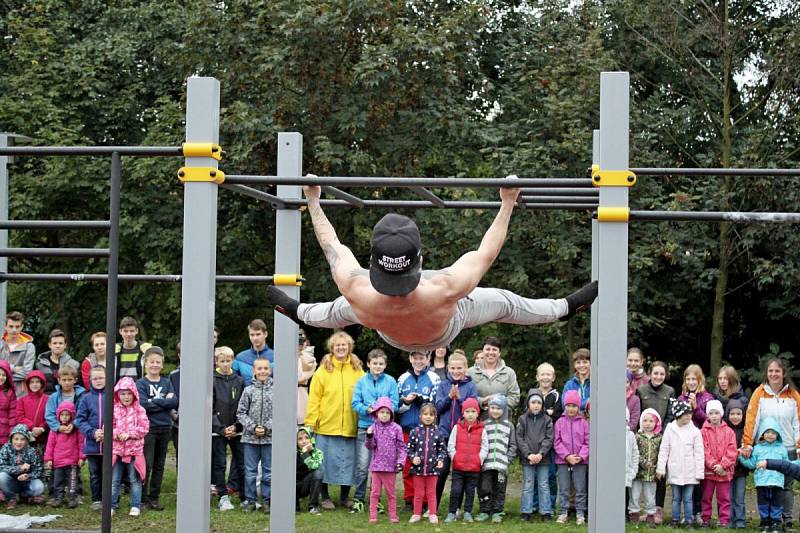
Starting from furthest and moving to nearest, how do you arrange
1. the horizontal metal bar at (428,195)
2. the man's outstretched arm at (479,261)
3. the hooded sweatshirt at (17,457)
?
the hooded sweatshirt at (17,457) → the horizontal metal bar at (428,195) → the man's outstretched arm at (479,261)

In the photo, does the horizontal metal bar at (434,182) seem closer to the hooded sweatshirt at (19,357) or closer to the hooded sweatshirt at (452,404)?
the hooded sweatshirt at (452,404)

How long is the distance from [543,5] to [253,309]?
551cm

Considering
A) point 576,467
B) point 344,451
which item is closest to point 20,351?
point 344,451

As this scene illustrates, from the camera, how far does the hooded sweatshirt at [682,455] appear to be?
8.30 metres

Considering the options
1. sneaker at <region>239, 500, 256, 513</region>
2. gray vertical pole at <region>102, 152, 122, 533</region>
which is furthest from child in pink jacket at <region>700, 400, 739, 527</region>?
gray vertical pole at <region>102, 152, 122, 533</region>

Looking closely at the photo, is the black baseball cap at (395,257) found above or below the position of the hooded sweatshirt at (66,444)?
above

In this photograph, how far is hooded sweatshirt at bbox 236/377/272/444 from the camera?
8680 millimetres

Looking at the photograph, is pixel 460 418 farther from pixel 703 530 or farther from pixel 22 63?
pixel 22 63

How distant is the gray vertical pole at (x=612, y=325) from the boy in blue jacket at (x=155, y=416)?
508 cm

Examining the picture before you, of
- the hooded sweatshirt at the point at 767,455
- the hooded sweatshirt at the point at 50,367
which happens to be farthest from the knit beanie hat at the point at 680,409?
the hooded sweatshirt at the point at 50,367

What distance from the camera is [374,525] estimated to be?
8258 millimetres

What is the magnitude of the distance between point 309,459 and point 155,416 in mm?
1300

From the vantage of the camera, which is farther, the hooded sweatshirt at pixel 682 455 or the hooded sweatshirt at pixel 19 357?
the hooded sweatshirt at pixel 19 357

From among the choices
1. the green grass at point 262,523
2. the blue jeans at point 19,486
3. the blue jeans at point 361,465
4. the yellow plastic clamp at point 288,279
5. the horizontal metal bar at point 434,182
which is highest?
the horizontal metal bar at point 434,182
